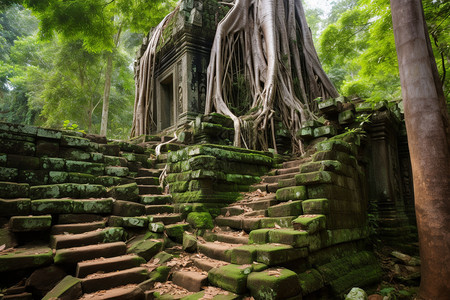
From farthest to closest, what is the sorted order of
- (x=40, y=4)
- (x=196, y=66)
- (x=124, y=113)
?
1. (x=124, y=113)
2. (x=196, y=66)
3. (x=40, y=4)

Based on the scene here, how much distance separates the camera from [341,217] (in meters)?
3.80

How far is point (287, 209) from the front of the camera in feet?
11.5

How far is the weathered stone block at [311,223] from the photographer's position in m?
3.11

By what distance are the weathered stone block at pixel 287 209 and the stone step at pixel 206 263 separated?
0.94 m

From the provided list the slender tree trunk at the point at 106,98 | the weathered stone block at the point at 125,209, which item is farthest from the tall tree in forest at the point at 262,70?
the slender tree trunk at the point at 106,98

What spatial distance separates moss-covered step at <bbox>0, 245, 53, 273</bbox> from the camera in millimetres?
2480

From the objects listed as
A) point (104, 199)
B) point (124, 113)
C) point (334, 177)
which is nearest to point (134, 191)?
point (104, 199)

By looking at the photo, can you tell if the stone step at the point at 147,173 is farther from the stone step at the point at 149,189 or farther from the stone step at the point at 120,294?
the stone step at the point at 120,294

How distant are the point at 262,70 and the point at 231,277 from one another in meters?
6.40

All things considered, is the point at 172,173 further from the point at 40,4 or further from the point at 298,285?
the point at 40,4

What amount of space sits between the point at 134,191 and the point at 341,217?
289 cm

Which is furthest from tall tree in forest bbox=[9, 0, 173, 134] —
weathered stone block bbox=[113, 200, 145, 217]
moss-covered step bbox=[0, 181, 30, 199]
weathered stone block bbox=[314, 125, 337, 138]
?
weathered stone block bbox=[314, 125, 337, 138]

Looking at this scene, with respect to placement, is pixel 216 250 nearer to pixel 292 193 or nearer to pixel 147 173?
pixel 292 193

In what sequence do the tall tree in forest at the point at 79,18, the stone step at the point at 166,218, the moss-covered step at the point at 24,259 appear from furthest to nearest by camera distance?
1. the tall tree in forest at the point at 79,18
2. the stone step at the point at 166,218
3. the moss-covered step at the point at 24,259
